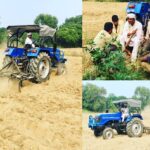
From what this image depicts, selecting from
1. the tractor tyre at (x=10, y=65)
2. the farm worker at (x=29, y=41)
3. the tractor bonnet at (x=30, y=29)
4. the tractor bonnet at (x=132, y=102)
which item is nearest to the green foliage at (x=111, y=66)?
the tractor bonnet at (x=132, y=102)

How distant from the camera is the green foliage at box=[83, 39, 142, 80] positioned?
456 cm

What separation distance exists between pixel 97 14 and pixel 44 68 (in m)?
0.95

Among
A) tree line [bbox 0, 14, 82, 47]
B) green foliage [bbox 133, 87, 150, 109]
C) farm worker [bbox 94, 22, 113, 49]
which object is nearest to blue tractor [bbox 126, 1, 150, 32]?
farm worker [bbox 94, 22, 113, 49]

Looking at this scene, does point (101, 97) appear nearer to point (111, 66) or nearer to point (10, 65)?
point (111, 66)

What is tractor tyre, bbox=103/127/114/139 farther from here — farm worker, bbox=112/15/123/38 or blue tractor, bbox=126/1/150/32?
blue tractor, bbox=126/1/150/32

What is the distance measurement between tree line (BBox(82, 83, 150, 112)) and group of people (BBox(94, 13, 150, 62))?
1.42 feet

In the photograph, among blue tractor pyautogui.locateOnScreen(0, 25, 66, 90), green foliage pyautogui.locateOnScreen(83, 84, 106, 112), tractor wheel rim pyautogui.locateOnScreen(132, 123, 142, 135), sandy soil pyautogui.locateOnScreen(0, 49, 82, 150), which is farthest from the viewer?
tractor wheel rim pyautogui.locateOnScreen(132, 123, 142, 135)

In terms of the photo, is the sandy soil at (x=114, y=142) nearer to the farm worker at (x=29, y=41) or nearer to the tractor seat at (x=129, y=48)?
the tractor seat at (x=129, y=48)

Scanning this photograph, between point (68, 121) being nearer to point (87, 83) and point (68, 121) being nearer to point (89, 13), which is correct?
point (87, 83)

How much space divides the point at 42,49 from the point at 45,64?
7.9 inches

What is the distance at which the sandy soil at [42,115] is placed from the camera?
4.45 meters

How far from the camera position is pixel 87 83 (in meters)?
4.55

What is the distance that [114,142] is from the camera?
4.64 m

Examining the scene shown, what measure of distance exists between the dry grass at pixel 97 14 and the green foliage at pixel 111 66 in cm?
22
